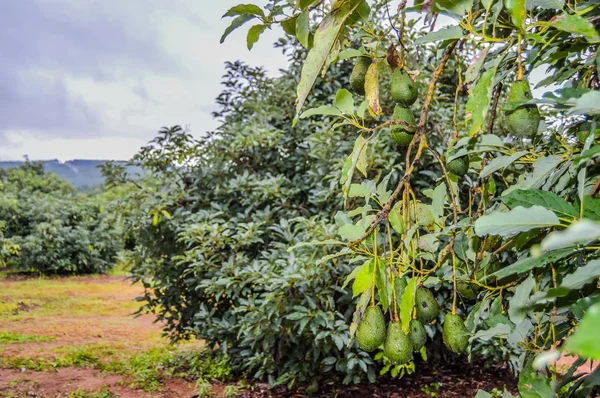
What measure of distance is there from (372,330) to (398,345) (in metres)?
0.04

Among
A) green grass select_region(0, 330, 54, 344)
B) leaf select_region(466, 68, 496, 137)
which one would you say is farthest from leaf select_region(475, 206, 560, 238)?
green grass select_region(0, 330, 54, 344)

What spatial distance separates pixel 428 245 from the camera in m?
0.69

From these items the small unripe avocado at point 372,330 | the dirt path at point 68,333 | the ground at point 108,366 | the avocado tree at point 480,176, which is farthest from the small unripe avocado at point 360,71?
the dirt path at point 68,333

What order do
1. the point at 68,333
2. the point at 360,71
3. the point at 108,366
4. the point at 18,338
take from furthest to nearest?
the point at 68,333
the point at 18,338
the point at 108,366
the point at 360,71

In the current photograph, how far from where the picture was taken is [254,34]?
0.62 metres

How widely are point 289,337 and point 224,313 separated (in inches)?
24.3

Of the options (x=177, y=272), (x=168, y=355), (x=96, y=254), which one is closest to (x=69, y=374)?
(x=168, y=355)

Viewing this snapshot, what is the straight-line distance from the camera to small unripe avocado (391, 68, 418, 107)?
59 cm

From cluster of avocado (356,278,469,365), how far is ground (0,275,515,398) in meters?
2.07

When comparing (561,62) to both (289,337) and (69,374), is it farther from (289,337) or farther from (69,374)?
(69,374)

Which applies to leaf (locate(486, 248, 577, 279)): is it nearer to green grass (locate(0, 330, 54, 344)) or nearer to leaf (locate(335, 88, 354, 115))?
leaf (locate(335, 88, 354, 115))

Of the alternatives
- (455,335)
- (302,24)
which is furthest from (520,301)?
(302,24)

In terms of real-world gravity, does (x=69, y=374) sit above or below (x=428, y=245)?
below

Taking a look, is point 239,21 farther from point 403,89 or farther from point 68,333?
point 68,333
